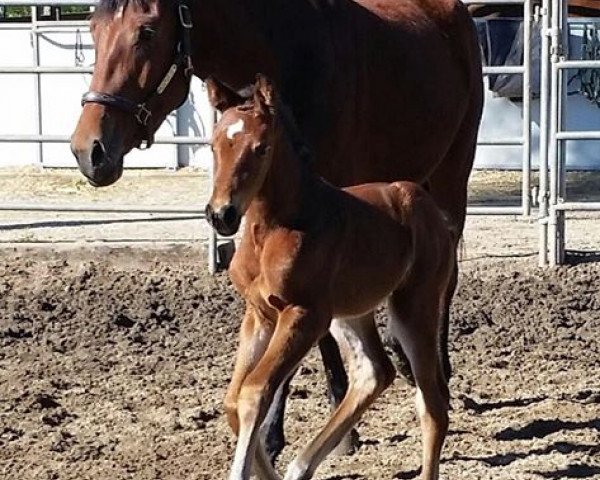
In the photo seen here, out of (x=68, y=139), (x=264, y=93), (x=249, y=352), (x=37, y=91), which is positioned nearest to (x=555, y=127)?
(x=68, y=139)

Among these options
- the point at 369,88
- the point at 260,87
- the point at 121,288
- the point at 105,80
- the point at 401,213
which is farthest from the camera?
the point at 121,288

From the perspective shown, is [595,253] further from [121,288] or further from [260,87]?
[260,87]

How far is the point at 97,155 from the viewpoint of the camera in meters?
4.14

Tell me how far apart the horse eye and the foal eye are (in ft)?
3.11

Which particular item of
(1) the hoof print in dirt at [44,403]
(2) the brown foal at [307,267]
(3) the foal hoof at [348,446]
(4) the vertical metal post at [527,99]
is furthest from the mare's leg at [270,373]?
(4) the vertical metal post at [527,99]

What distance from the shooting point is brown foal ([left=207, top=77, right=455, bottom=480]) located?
3480 millimetres

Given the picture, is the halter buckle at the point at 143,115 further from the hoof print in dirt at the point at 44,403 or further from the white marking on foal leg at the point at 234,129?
the hoof print in dirt at the point at 44,403

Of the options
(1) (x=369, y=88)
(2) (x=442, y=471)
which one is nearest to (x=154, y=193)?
(1) (x=369, y=88)

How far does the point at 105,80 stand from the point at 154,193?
728 centimetres

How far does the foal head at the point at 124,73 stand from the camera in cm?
417

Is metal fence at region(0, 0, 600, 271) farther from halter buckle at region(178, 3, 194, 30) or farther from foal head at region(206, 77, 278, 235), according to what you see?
foal head at region(206, 77, 278, 235)

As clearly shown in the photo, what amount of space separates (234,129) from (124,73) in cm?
91

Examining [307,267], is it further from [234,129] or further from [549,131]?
[549,131]

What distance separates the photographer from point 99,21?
4258 millimetres
